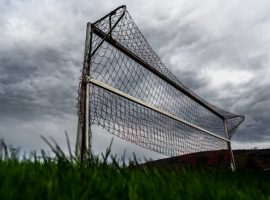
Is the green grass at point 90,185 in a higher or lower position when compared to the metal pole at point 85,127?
lower

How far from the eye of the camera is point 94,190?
1.73 m

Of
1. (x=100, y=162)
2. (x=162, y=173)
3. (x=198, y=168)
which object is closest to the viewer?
(x=162, y=173)

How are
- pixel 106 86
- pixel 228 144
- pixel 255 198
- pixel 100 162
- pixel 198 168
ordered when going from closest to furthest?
pixel 255 198 → pixel 100 162 → pixel 198 168 → pixel 106 86 → pixel 228 144

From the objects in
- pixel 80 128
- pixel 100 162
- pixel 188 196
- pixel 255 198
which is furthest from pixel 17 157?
pixel 80 128

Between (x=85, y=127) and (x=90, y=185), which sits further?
(x=85, y=127)

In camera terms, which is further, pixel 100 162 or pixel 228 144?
pixel 228 144

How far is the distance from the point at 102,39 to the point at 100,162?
424 cm

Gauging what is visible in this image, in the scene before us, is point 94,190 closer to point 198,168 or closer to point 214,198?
point 214,198

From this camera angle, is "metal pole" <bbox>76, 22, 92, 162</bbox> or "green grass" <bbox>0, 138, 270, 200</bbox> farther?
"metal pole" <bbox>76, 22, 92, 162</bbox>

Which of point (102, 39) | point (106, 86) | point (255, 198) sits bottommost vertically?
point (255, 198)

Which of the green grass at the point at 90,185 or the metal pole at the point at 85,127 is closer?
the green grass at the point at 90,185

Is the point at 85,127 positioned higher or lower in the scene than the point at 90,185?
higher

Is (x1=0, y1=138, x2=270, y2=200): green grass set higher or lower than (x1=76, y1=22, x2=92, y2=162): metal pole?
lower

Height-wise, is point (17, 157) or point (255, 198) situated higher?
point (17, 157)
